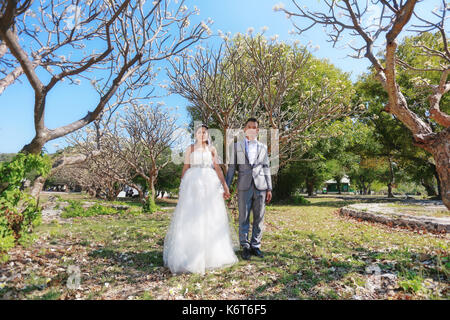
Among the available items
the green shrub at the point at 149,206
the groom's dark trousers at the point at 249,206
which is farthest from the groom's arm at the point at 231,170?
the green shrub at the point at 149,206

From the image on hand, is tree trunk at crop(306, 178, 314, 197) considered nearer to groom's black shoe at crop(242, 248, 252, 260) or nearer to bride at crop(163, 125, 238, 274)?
groom's black shoe at crop(242, 248, 252, 260)

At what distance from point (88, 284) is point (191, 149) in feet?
9.68

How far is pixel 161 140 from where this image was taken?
1739 cm

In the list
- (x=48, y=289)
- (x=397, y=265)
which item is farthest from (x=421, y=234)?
(x=48, y=289)

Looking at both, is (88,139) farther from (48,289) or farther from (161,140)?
(48,289)

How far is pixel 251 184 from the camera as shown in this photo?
16.8 ft

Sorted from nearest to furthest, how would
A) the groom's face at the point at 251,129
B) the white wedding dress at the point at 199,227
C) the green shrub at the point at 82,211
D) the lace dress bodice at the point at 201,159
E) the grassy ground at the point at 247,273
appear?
the grassy ground at the point at 247,273 → the white wedding dress at the point at 199,227 → the lace dress bodice at the point at 201,159 → the groom's face at the point at 251,129 → the green shrub at the point at 82,211

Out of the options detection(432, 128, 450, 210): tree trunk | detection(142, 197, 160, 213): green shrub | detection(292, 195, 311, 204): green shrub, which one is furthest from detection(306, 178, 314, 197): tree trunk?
detection(432, 128, 450, 210): tree trunk

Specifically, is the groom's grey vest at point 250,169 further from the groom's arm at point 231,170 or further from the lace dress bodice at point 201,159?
the lace dress bodice at point 201,159

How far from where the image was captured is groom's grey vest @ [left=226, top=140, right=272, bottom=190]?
508cm

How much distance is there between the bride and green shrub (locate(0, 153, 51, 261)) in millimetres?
3576

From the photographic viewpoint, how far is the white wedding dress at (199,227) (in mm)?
4277

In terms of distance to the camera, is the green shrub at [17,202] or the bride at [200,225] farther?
the green shrub at [17,202]

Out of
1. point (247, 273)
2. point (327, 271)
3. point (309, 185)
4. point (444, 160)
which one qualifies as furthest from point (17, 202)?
point (309, 185)
